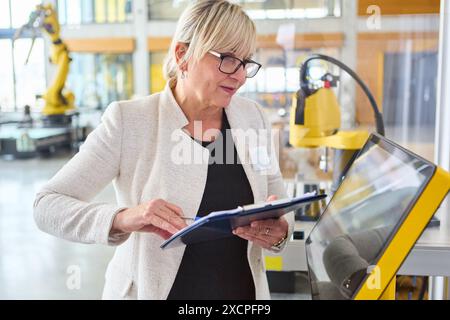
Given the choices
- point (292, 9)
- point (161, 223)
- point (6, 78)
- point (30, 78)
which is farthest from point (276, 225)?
point (30, 78)

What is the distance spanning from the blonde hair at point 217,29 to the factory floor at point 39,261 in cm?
158

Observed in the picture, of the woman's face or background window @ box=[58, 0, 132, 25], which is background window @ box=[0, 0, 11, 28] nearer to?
background window @ box=[58, 0, 132, 25]

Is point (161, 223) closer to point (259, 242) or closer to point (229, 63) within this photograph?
point (259, 242)

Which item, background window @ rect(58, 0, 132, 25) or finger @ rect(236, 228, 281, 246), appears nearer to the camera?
finger @ rect(236, 228, 281, 246)

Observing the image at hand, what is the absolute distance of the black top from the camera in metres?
1.23

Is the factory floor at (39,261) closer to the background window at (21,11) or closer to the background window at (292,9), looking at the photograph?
the background window at (21,11)

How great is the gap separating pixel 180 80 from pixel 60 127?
7.21 m

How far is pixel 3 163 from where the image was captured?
7.53 m

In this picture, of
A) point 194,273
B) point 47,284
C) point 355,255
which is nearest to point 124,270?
point 194,273

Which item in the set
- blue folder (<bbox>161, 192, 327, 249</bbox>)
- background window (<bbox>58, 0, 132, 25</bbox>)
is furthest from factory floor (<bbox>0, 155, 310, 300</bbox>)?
background window (<bbox>58, 0, 132, 25</bbox>)

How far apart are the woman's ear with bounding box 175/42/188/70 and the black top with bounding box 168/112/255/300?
7.6 inches

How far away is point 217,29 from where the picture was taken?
1.19 metres

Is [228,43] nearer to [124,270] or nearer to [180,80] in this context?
[180,80]

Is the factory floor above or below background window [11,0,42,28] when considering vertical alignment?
below
